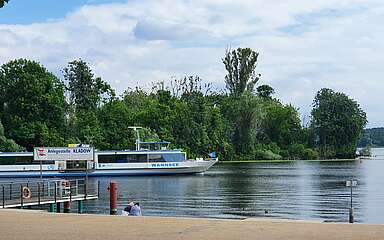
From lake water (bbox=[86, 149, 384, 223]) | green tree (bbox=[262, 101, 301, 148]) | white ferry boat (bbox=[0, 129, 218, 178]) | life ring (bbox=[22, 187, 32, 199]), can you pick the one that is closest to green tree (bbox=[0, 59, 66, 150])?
white ferry boat (bbox=[0, 129, 218, 178])

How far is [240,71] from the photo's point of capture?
14162cm

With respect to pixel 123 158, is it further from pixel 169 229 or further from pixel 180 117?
pixel 169 229

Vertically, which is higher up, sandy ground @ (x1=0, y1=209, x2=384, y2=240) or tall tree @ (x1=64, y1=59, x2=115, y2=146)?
tall tree @ (x1=64, y1=59, x2=115, y2=146)

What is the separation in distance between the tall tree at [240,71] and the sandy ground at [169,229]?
118958 millimetres

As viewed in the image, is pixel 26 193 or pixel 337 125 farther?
pixel 337 125

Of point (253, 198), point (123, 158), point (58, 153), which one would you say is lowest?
point (253, 198)

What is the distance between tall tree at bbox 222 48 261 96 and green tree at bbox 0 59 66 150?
40727 mm

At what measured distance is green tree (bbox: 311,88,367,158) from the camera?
148m

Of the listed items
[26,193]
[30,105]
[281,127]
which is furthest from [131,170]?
[281,127]

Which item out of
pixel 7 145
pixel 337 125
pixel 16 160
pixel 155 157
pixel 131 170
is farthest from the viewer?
pixel 337 125

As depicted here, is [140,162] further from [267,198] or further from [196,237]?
[196,237]

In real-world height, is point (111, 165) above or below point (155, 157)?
below

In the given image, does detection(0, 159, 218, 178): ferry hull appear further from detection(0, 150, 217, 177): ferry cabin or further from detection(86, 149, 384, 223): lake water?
detection(86, 149, 384, 223): lake water

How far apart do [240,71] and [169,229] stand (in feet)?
403
